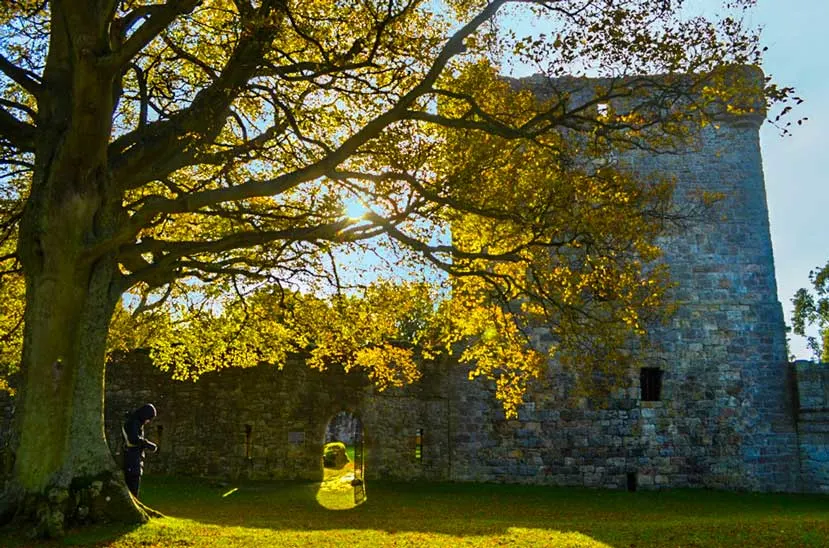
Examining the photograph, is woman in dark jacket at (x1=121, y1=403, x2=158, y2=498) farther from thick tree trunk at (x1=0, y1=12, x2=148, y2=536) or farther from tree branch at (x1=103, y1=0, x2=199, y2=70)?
tree branch at (x1=103, y1=0, x2=199, y2=70)

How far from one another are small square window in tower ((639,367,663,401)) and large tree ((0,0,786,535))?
761 cm

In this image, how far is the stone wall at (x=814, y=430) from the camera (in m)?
19.0

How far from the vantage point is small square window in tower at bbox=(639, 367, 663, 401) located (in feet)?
64.1

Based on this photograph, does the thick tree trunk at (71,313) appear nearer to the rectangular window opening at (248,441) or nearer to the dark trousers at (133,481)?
the dark trousers at (133,481)

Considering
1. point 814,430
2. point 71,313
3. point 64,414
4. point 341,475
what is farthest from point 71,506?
point 814,430

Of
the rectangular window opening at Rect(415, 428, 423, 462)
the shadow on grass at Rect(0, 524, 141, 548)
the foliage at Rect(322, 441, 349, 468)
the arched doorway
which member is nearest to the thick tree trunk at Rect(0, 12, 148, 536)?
the shadow on grass at Rect(0, 524, 141, 548)

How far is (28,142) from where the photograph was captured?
403 inches

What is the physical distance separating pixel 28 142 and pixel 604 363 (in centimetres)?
934

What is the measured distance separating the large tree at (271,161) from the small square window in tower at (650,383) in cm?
761

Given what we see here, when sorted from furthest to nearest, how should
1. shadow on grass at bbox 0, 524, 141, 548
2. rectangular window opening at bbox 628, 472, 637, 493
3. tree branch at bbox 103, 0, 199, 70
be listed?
rectangular window opening at bbox 628, 472, 637, 493 < tree branch at bbox 103, 0, 199, 70 < shadow on grass at bbox 0, 524, 141, 548

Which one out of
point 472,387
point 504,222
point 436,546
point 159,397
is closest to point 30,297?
point 436,546

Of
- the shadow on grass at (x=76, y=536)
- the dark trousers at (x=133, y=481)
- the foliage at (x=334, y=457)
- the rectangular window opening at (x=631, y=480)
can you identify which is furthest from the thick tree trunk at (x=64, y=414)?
the foliage at (x=334, y=457)

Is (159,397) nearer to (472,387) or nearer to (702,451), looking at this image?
(472,387)

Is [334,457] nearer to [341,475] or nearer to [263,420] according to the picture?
[341,475]
